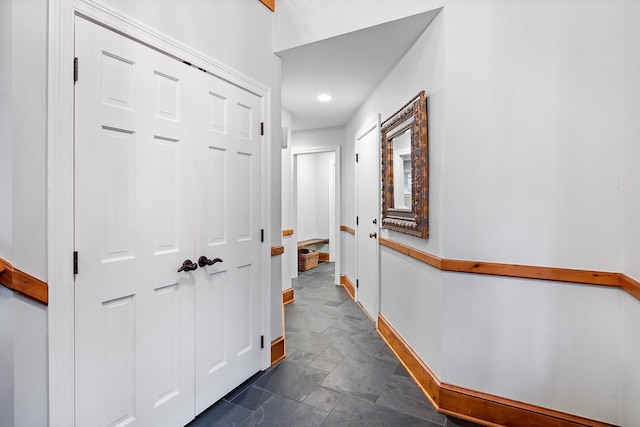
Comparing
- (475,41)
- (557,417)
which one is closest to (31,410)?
(557,417)

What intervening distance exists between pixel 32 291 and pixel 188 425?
3.59ft

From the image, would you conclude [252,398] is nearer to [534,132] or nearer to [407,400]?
[407,400]

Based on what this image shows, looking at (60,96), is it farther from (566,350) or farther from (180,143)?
(566,350)

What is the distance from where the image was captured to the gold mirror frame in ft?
6.47

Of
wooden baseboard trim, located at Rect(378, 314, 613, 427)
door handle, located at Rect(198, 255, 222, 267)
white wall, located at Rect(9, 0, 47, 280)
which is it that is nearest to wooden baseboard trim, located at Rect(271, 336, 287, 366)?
door handle, located at Rect(198, 255, 222, 267)

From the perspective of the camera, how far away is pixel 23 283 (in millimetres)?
1052

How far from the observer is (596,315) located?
1502 millimetres

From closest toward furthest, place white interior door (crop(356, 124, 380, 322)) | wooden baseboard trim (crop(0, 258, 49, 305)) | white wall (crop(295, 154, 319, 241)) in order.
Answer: wooden baseboard trim (crop(0, 258, 49, 305))
white interior door (crop(356, 124, 380, 322))
white wall (crop(295, 154, 319, 241))

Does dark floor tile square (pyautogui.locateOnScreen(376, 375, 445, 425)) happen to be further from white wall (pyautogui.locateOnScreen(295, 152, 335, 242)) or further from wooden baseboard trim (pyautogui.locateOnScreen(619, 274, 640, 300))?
white wall (pyautogui.locateOnScreen(295, 152, 335, 242))

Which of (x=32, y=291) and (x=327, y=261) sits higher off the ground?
(x=32, y=291)

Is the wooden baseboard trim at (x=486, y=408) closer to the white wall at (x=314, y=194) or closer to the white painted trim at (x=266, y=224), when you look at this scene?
the white painted trim at (x=266, y=224)

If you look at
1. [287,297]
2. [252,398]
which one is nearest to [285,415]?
[252,398]

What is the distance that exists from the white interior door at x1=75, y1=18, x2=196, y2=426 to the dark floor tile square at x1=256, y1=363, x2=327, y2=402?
0.54m

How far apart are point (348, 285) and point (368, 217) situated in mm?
1344
